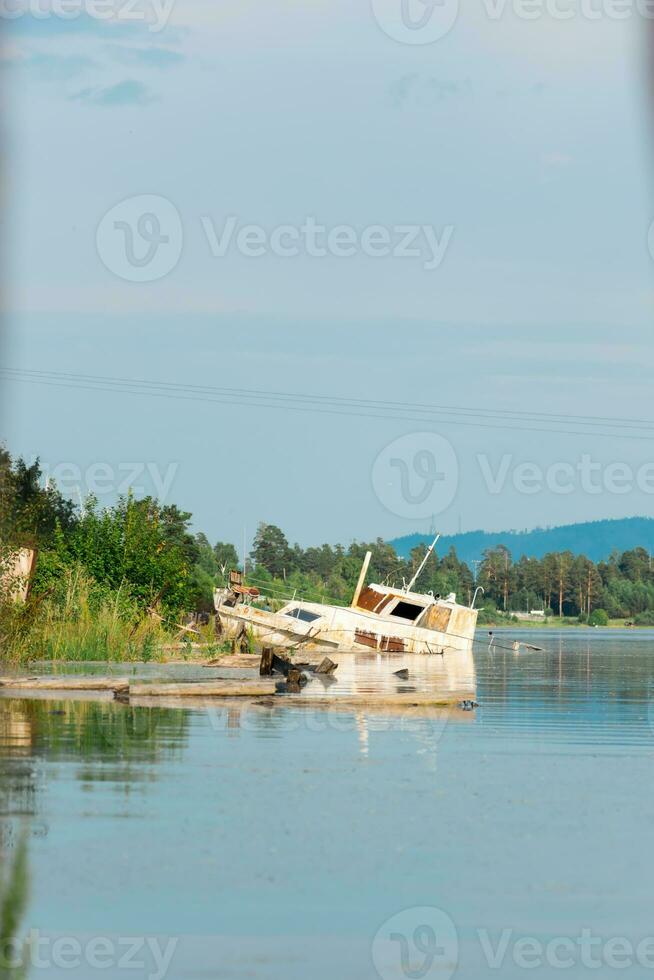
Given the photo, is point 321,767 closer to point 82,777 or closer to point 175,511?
point 82,777

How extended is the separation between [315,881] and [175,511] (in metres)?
79.0

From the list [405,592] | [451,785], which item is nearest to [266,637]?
[405,592]

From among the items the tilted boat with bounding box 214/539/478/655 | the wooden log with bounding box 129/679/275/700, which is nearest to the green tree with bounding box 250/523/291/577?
the tilted boat with bounding box 214/539/478/655

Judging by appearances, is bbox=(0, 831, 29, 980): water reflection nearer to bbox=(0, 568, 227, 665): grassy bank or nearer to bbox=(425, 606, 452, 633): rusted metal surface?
bbox=(0, 568, 227, 665): grassy bank

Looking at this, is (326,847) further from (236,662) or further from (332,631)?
(332,631)

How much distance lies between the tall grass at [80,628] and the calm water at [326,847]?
39.3ft

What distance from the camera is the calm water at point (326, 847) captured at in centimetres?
1117

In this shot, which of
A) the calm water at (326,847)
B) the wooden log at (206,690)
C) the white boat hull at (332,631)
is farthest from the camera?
the white boat hull at (332,631)

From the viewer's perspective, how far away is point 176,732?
23172 mm

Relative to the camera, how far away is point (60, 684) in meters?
28.8

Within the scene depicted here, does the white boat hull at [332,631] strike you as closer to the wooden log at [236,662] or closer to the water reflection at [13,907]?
the wooden log at [236,662]

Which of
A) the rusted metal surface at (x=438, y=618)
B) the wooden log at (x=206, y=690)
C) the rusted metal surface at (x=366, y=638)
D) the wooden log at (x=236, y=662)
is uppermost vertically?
the rusted metal surface at (x=438, y=618)

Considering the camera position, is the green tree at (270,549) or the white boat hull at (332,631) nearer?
the white boat hull at (332,631)

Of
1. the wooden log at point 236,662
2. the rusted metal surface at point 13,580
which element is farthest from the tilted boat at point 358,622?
the rusted metal surface at point 13,580
